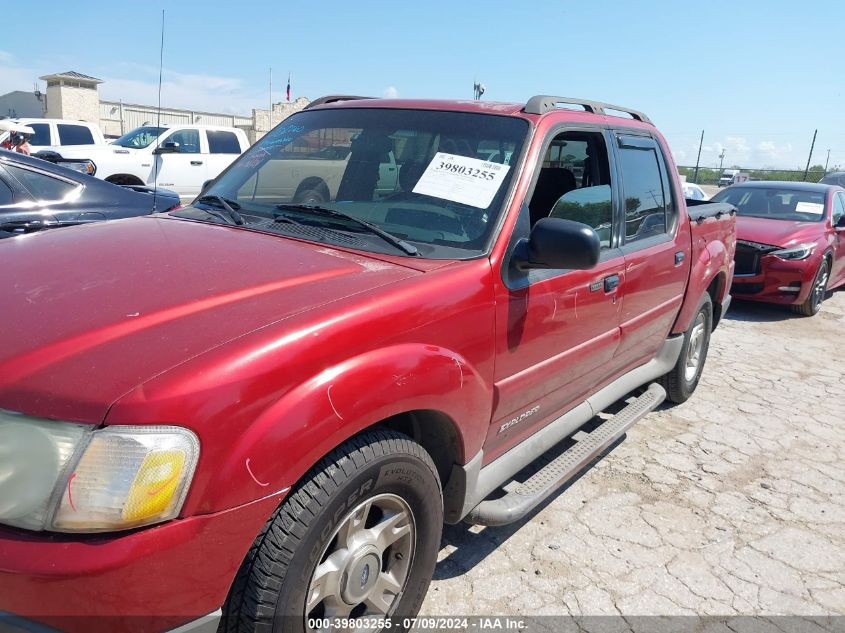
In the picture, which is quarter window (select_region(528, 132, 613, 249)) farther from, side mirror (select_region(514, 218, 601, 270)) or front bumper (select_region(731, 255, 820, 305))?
front bumper (select_region(731, 255, 820, 305))

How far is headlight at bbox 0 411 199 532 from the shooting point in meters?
1.47

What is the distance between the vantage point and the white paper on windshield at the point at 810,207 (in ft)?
29.6

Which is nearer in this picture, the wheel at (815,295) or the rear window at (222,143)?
the wheel at (815,295)

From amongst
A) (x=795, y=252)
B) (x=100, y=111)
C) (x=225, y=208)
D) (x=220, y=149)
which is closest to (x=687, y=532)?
(x=225, y=208)

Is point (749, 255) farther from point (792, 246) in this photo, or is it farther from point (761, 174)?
point (761, 174)

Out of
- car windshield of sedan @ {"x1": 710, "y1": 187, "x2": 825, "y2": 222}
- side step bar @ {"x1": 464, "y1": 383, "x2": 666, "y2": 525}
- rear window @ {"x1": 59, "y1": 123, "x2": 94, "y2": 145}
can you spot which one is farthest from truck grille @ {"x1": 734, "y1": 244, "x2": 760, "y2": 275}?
rear window @ {"x1": 59, "y1": 123, "x2": 94, "y2": 145}

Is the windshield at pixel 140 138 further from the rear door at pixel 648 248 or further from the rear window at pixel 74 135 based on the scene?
the rear door at pixel 648 248

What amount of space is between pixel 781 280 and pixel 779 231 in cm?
74

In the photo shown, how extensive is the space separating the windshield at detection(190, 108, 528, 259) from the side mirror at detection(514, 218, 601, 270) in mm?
193

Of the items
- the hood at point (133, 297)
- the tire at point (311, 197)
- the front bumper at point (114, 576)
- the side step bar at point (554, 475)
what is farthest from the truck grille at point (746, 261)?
the front bumper at point (114, 576)

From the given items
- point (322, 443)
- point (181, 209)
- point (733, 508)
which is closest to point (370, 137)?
point (181, 209)

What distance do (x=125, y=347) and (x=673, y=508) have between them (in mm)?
2966

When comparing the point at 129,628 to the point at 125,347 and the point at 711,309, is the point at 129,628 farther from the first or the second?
the point at 711,309

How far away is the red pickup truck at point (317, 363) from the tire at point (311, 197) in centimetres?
2
